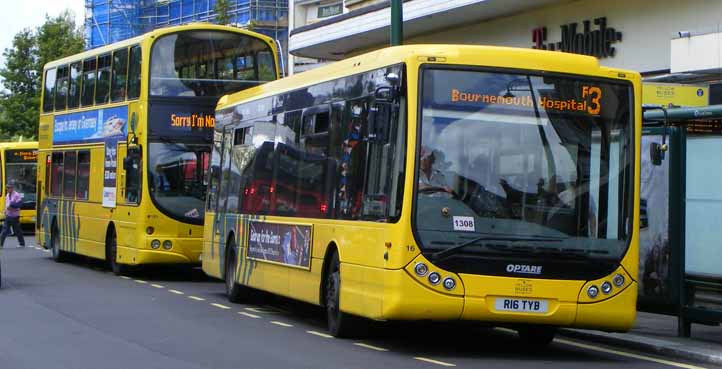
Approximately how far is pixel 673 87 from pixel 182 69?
366 inches

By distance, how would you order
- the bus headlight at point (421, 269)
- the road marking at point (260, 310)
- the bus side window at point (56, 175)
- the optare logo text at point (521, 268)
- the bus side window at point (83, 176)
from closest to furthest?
the bus headlight at point (421, 269) → the optare logo text at point (521, 268) → the road marking at point (260, 310) → the bus side window at point (83, 176) → the bus side window at point (56, 175)

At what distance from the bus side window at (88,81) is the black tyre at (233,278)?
8.54 m

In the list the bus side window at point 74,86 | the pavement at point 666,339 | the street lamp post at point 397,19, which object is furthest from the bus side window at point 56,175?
the pavement at point 666,339

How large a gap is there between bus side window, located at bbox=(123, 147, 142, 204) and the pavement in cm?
1054

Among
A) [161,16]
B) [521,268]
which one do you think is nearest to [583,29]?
[521,268]

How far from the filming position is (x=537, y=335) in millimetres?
14266

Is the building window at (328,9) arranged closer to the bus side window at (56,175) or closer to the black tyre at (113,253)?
the bus side window at (56,175)

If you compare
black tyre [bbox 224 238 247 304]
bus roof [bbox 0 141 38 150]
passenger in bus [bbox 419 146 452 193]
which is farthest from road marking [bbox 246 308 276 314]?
bus roof [bbox 0 141 38 150]

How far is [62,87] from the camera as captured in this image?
29.2 m

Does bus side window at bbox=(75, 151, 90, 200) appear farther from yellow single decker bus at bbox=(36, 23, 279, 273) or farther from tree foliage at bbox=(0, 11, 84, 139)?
tree foliage at bbox=(0, 11, 84, 139)

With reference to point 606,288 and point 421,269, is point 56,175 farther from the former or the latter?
point 606,288

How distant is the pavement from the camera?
13.0m

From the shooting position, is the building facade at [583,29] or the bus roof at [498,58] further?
the building facade at [583,29]

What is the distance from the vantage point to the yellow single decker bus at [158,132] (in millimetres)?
23422
